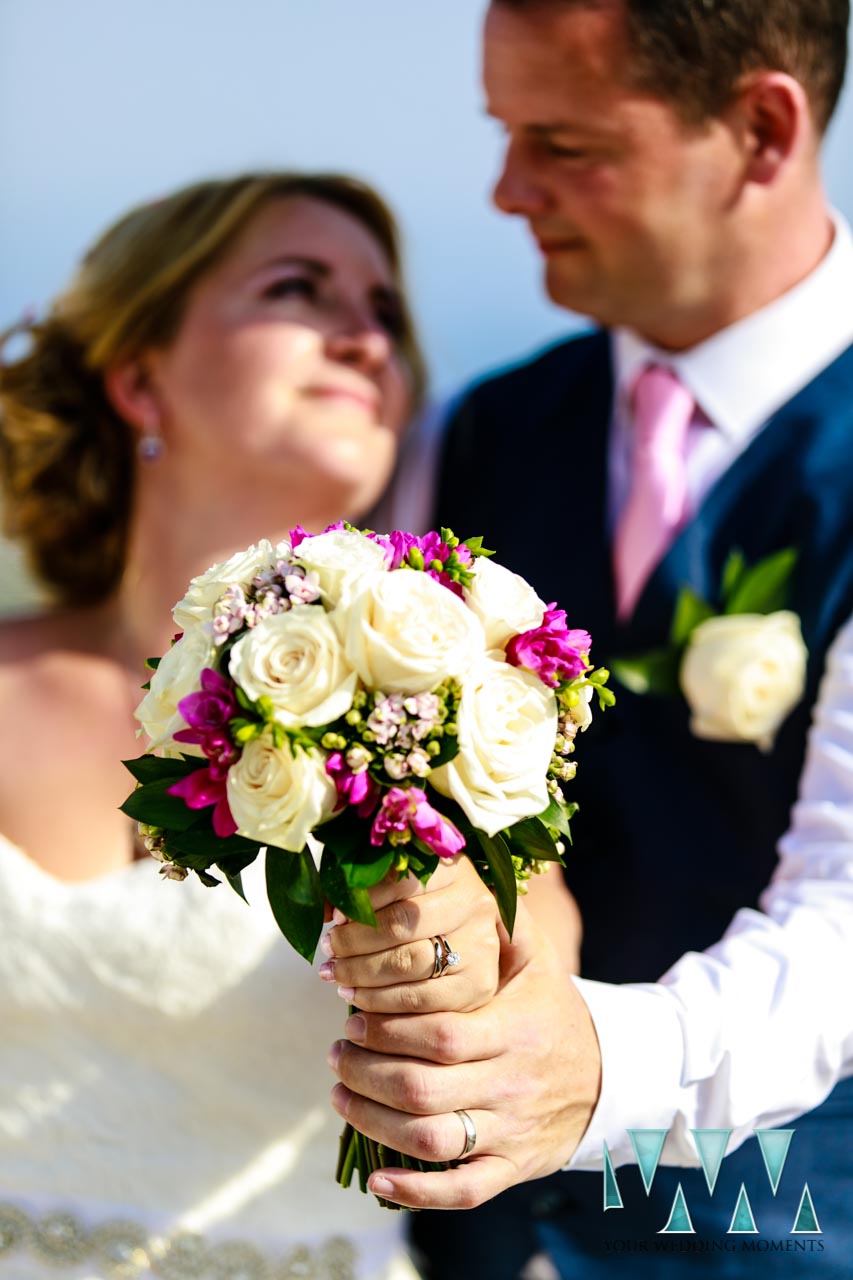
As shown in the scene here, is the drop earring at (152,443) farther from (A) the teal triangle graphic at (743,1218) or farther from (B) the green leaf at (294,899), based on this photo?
(A) the teal triangle graphic at (743,1218)

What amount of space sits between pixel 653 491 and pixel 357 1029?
4.88 ft

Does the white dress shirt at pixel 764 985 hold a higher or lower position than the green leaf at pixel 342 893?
lower

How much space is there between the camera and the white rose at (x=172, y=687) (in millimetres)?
1600

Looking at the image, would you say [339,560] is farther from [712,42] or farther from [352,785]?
[712,42]

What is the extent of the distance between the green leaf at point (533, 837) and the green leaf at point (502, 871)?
0.8 inches

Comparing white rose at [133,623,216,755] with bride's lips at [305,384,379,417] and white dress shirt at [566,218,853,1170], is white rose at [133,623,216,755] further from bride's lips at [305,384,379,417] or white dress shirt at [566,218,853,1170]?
bride's lips at [305,384,379,417]

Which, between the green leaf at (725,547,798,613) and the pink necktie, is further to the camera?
the pink necktie

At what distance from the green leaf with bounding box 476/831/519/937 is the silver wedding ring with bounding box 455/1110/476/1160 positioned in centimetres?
28

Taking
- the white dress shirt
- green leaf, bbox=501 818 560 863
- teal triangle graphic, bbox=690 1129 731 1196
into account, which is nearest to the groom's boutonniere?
the white dress shirt

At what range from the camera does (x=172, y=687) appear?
1617 mm

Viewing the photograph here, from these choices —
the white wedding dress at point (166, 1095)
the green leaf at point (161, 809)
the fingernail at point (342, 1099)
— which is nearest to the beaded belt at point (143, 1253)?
the white wedding dress at point (166, 1095)

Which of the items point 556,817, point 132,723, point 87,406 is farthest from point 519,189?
point 556,817

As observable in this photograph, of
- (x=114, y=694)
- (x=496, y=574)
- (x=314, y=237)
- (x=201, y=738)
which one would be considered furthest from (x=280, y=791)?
(x=314, y=237)

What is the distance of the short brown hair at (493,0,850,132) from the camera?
2705 mm
